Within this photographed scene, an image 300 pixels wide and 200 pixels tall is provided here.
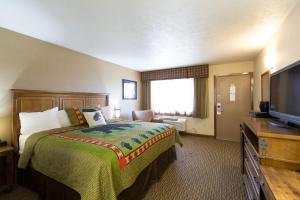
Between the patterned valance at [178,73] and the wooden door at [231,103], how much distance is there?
492mm

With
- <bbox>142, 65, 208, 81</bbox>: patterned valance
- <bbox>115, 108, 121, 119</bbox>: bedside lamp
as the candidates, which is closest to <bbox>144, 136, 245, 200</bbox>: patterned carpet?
<bbox>115, 108, 121, 119</bbox>: bedside lamp

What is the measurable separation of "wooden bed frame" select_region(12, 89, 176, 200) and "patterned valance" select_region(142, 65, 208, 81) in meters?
2.63

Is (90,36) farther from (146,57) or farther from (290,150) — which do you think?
(290,150)

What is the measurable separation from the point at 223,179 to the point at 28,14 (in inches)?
141

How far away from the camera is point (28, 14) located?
1820 mm

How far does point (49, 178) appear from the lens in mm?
1729

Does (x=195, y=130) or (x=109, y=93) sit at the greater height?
(x=109, y=93)

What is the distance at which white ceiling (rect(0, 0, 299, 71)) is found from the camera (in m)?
1.66

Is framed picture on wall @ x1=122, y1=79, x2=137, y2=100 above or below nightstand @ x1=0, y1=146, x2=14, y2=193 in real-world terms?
above

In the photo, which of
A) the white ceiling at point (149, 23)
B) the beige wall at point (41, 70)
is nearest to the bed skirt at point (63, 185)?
the beige wall at point (41, 70)

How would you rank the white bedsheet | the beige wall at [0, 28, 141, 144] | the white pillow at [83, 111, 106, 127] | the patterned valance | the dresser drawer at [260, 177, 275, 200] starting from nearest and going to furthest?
the dresser drawer at [260, 177, 275, 200] → the white bedsheet → the beige wall at [0, 28, 141, 144] → the white pillow at [83, 111, 106, 127] → the patterned valance

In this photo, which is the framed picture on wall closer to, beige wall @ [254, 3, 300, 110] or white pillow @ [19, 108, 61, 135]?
white pillow @ [19, 108, 61, 135]

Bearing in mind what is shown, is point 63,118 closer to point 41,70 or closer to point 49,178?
point 41,70

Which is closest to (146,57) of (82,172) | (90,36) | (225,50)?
(90,36)
